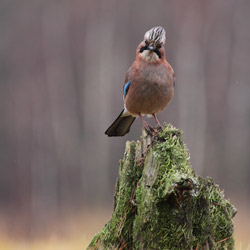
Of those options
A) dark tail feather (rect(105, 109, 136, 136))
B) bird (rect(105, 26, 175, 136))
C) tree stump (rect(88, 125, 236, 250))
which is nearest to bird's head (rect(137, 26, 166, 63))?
bird (rect(105, 26, 175, 136))

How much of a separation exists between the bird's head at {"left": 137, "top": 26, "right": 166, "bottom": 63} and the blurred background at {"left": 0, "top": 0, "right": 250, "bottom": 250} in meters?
4.84

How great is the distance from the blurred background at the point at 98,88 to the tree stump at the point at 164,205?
5.74 meters

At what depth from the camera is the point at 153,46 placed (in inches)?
203

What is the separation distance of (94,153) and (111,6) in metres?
2.71

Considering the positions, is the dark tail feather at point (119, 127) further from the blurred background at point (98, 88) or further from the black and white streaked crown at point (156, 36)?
the blurred background at point (98, 88)

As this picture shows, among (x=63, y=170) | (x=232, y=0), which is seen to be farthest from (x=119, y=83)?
(x=232, y=0)

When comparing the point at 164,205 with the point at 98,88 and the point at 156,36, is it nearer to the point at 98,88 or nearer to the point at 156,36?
the point at 156,36

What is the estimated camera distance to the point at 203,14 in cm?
1062

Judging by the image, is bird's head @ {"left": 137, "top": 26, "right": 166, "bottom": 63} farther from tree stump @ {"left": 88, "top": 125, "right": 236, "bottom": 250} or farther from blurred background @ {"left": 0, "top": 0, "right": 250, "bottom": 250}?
blurred background @ {"left": 0, "top": 0, "right": 250, "bottom": 250}

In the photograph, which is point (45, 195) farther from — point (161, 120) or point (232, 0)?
point (232, 0)

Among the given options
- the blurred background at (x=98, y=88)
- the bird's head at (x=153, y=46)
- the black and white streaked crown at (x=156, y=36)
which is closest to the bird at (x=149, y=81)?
the bird's head at (x=153, y=46)

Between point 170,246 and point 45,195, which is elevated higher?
point 45,195

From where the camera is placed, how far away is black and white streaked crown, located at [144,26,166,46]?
16.2 feet

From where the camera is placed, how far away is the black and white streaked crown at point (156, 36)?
4.95 metres
